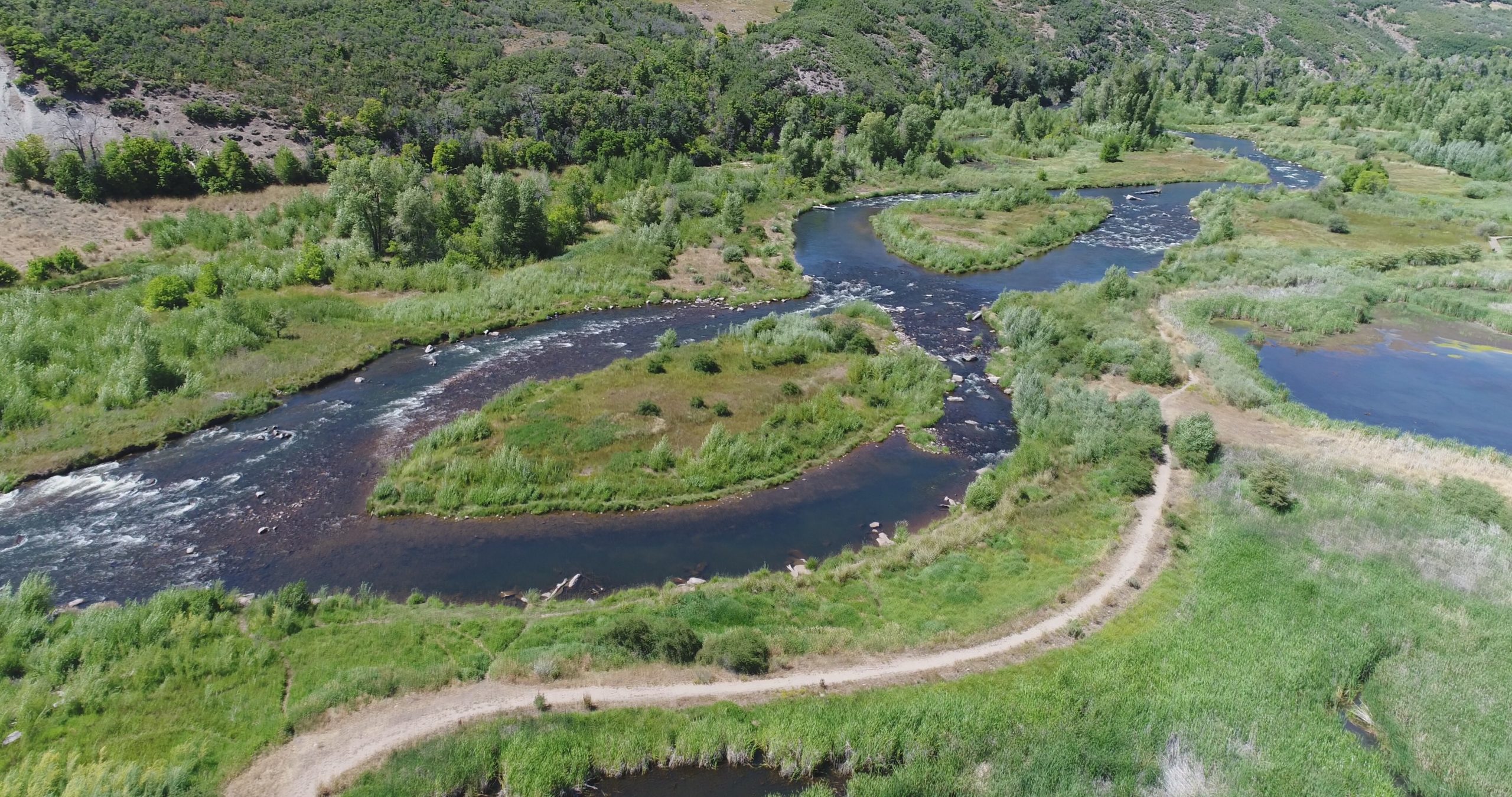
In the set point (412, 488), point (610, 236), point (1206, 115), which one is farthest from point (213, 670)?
point (1206, 115)

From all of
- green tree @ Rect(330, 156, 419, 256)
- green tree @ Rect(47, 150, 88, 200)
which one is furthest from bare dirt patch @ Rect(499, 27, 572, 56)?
green tree @ Rect(47, 150, 88, 200)

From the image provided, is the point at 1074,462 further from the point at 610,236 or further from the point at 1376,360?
the point at 610,236

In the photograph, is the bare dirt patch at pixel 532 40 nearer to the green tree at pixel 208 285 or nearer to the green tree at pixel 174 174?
the green tree at pixel 174 174

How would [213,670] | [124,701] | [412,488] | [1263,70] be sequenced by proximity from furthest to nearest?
[1263,70] < [412,488] < [213,670] < [124,701]

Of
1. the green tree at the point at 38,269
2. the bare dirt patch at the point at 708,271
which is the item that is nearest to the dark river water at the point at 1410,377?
the bare dirt patch at the point at 708,271

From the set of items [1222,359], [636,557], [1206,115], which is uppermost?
[1206,115]

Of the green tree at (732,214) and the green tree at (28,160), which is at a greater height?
the green tree at (28,160)
